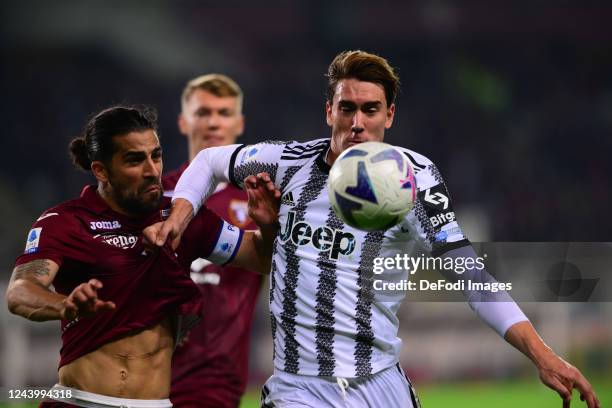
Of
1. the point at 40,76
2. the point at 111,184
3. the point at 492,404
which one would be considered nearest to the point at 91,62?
the point at 40,76

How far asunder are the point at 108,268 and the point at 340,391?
113 cm

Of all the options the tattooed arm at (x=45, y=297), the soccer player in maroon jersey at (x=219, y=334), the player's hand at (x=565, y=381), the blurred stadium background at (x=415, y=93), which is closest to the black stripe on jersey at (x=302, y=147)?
the tattooed arm at (x=45, y=297)

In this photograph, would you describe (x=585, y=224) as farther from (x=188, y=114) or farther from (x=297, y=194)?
(x=297, y=194)

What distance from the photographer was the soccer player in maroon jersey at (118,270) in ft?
13.5

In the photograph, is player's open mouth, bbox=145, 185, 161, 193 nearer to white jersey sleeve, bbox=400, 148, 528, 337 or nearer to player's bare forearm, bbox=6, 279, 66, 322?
player's bare forearm, bbox=6, 279, 66, 322

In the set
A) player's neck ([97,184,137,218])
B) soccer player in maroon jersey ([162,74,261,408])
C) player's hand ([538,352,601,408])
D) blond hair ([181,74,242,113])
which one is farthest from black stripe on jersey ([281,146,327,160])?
blond hair ([181,74,242,113])

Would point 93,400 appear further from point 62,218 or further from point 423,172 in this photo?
point 423,172

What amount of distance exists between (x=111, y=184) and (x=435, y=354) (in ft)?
28.9

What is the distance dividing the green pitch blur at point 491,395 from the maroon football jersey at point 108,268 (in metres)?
6.84

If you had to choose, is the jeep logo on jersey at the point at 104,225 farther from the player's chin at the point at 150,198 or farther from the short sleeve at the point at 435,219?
the short sleeve at the point at 435,219

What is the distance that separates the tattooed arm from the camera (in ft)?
11.3

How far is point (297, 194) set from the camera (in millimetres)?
4336

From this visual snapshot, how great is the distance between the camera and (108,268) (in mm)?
4188

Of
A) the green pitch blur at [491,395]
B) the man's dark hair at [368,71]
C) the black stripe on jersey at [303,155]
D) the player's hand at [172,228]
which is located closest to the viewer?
the player's hand at [172,228]
